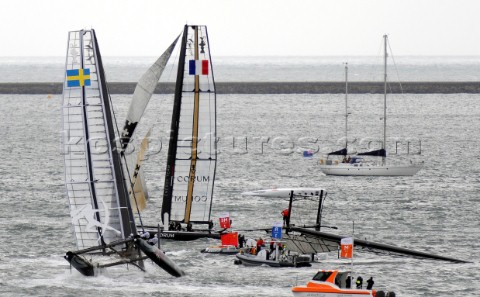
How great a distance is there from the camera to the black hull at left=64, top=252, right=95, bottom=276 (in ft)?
157

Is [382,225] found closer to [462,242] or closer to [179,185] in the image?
[462,242]

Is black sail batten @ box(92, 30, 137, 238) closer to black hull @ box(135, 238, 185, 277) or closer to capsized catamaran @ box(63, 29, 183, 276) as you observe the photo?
capsized catamaran @ box(63, 29, 183, 276)

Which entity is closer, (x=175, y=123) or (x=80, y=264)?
(x=80, y=264)

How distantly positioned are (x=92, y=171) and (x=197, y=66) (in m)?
9.67

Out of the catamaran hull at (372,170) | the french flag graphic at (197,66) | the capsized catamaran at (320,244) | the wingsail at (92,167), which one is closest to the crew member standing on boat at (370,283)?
the capsized catamaran at (320,244)

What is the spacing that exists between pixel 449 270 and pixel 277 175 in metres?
41.7

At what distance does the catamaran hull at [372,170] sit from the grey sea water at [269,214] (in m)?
0.51

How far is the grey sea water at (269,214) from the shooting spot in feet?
159

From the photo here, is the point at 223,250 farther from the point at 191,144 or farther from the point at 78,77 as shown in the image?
the point at 78,77

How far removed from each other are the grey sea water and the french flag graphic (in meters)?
8.49

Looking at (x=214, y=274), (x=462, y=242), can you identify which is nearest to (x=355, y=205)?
(x=462, y=242)

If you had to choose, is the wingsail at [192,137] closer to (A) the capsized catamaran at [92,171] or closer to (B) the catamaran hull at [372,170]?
(A) the capsized catamaran at [92,171]

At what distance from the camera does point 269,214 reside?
69.1 meters

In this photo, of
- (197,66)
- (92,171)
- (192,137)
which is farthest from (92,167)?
(197,66)
